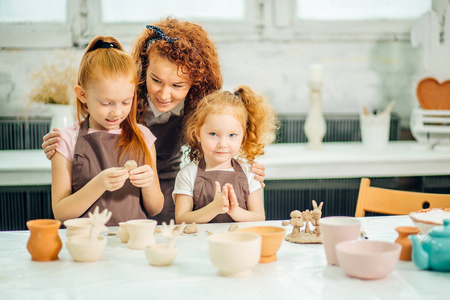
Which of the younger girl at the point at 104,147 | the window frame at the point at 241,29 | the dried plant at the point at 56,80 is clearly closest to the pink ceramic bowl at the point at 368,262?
the younger girl at the point at 104,147

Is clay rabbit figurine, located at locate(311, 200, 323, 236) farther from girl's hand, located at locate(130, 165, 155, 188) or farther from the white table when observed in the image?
the white table

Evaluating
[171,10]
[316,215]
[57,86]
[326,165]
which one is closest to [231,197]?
[316,215]

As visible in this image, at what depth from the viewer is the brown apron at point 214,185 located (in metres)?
1.94

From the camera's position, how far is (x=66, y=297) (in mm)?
1146

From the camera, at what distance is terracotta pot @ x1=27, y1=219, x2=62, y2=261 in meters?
1.38

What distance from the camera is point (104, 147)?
190cm

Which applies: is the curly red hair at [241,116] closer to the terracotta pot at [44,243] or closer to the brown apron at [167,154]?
the brown apron at [167,154]

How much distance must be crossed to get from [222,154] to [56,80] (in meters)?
1.61

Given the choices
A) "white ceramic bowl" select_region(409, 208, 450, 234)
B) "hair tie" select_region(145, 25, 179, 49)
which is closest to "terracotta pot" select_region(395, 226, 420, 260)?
"white ceramic bowl" select_region(409, 208, 450, 234)

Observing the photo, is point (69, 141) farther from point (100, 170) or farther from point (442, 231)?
point (442, 231)

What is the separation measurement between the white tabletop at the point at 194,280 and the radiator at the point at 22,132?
2052 millimetres

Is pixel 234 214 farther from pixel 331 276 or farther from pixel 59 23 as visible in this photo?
pixel 59 23

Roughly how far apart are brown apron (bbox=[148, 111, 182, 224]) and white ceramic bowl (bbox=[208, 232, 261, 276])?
1.05 meters

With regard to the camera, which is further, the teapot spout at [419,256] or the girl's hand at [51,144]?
the girl's hand at [51,144]
